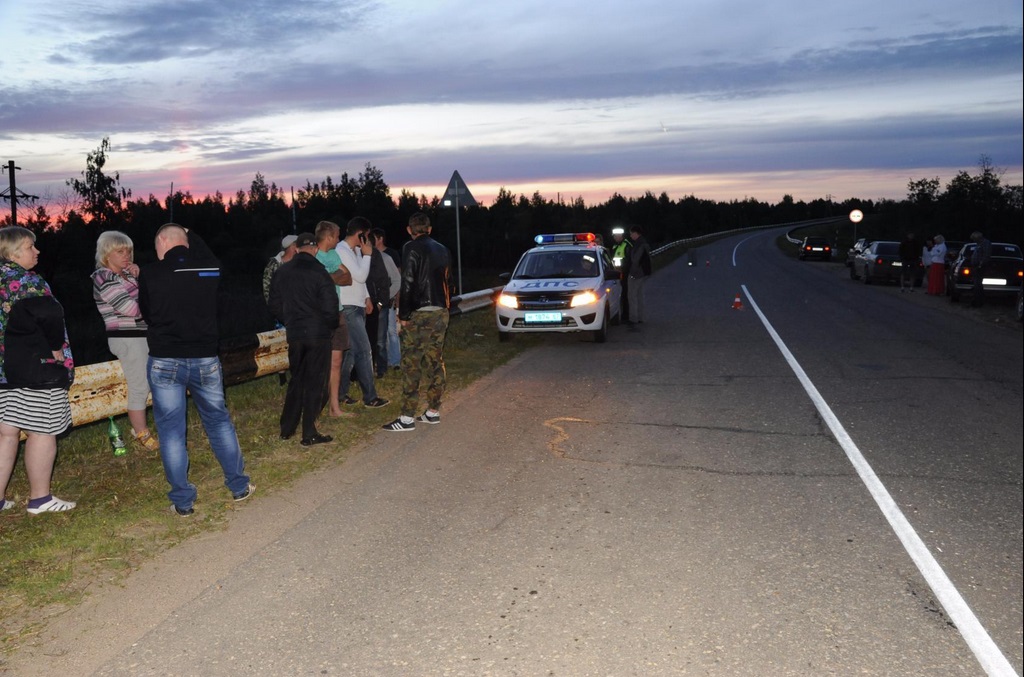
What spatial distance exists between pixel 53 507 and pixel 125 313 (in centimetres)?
169

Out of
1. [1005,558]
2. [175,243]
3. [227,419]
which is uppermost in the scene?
[175,243]

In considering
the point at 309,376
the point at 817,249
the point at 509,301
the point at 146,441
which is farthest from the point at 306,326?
the point at 817,249

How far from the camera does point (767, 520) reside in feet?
17.8

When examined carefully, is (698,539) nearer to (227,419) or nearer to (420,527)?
(420,527)

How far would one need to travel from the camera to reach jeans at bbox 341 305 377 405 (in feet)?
29.1

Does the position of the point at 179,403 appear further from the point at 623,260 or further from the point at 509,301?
the point at 623,260

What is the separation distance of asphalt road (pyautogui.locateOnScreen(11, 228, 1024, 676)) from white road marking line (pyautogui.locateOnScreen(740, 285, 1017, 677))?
0.03 m

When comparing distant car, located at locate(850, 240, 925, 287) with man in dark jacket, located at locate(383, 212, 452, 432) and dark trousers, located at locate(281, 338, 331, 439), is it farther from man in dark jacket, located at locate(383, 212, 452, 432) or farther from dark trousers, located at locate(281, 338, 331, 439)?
dark trousers, located at locate(281, 338, 331, 439)

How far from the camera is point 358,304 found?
29.3 ft

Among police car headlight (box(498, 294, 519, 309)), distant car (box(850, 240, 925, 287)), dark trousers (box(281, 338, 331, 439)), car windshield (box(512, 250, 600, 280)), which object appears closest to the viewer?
dark trousers (box(281, 338, 331, 439))

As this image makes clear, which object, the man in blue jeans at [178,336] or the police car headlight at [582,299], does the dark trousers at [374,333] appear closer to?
the man in blue jeans at [178,336]

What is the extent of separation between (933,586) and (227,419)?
4.64 metres

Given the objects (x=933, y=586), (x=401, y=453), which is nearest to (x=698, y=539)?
(x=933, y=586)

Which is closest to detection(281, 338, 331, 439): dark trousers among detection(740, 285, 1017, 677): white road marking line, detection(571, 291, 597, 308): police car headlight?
detection(740, 285, 1017, 677): white road marking line
